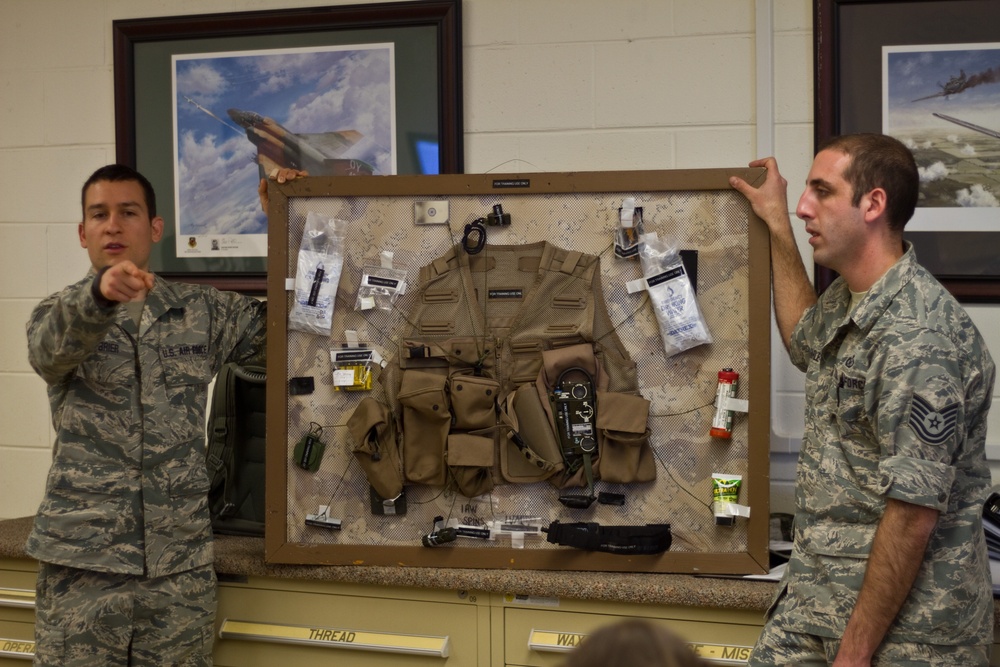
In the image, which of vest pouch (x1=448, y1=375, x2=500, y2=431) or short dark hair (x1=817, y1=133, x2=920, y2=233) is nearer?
short dark hair (x1=817, y1=133, x2=920, y2=233)

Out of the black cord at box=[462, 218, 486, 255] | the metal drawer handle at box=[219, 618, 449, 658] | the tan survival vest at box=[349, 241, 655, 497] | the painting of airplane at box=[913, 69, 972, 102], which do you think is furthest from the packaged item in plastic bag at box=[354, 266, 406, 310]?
the painting of airplane at box=[913, 69, 972, 102]

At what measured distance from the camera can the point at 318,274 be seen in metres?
2.33

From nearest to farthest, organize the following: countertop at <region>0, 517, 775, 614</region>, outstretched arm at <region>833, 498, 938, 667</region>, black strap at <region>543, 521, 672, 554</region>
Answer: outstretched arm at <region>833, 498, 938, 667</region>
countertop at <region>0, 517, 775, 614</region>
black strap at <region>543, 521, 672, 554</region>

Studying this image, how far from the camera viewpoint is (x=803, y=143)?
2.65m

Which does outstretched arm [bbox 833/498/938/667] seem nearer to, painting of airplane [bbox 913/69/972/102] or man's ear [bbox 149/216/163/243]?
painting of airplane [bbox 913/69/972/102]

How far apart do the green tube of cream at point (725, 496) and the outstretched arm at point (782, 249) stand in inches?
13.7

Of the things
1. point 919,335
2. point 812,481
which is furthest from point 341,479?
point 919,335

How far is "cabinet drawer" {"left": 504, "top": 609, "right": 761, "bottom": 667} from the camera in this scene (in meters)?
2.13

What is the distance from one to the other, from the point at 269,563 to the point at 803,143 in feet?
6.02

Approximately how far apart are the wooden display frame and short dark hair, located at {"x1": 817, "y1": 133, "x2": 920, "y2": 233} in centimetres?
37

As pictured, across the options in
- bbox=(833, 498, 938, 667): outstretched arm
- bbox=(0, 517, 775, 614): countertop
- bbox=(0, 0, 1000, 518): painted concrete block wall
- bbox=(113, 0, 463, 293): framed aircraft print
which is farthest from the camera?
bbox=(113, 0, 463, 293): framed aircraft print

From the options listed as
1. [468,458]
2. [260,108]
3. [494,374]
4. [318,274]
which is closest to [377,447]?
[468,458]

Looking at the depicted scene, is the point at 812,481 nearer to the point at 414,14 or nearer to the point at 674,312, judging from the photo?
the point at 674,312

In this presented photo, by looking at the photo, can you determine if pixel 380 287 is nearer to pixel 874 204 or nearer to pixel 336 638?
pixel 336 638
